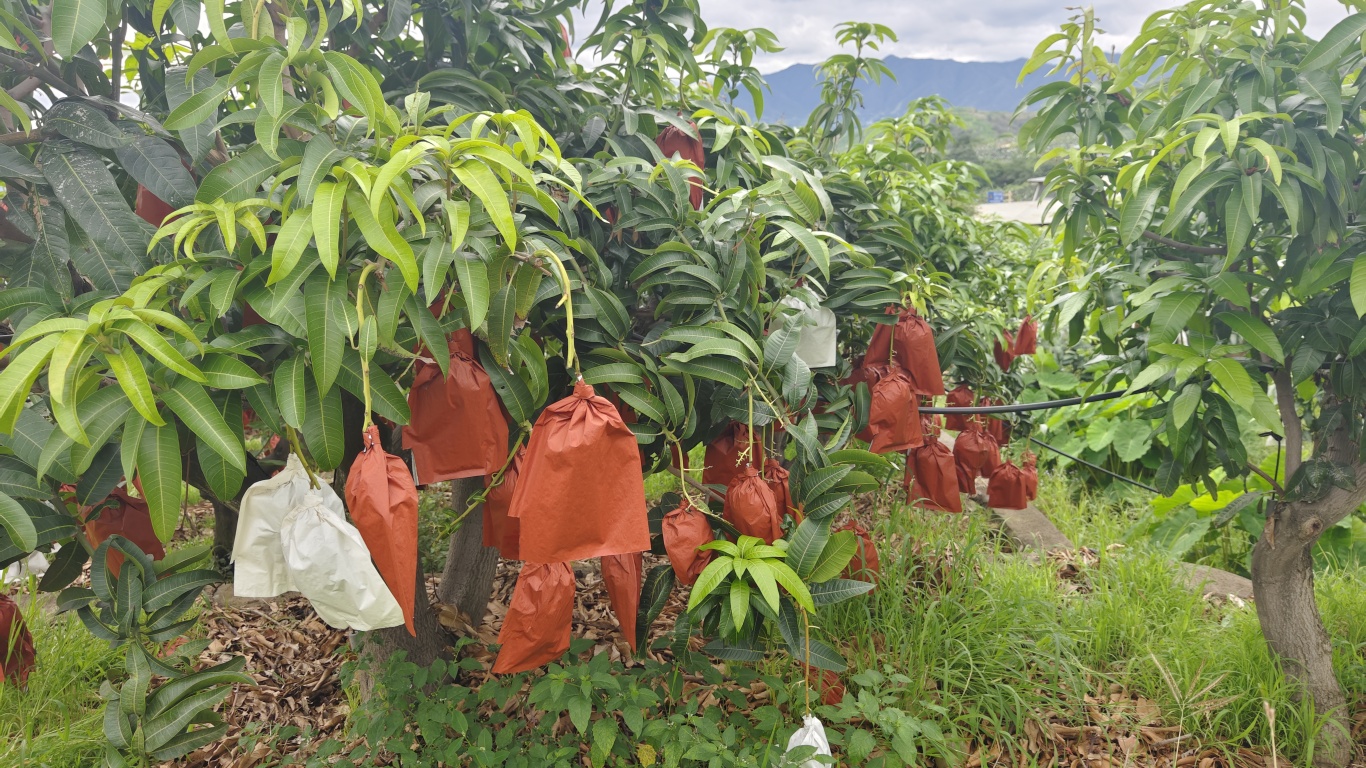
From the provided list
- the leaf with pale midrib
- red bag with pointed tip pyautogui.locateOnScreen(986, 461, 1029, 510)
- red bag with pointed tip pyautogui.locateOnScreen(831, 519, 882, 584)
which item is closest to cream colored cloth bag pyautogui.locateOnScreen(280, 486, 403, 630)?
the leaf with pale midrib

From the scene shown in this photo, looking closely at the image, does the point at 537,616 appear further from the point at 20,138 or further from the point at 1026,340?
the point at 1026,340

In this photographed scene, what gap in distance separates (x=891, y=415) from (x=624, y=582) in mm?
742

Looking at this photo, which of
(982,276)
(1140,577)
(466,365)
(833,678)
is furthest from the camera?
(982,276)

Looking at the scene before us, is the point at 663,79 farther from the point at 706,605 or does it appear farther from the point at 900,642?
the point at 900,642

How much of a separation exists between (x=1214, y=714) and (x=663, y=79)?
208 cm

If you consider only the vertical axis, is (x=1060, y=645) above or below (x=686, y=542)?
below

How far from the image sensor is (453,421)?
112cm

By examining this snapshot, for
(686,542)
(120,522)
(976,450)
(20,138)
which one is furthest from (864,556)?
(20,138)

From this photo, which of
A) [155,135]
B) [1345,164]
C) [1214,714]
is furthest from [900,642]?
[155,135]

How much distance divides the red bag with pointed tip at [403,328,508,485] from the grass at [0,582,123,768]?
1.38 metres

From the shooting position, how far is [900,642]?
2055 millimetres

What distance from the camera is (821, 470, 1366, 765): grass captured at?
6.39ft

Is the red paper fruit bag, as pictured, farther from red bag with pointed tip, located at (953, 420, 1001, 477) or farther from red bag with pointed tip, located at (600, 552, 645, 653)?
red bag with pointed tip, located at (600, 552, 645, 653)

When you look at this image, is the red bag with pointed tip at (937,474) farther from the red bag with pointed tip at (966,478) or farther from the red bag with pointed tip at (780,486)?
the red bag with pointed tip at (780,486)
